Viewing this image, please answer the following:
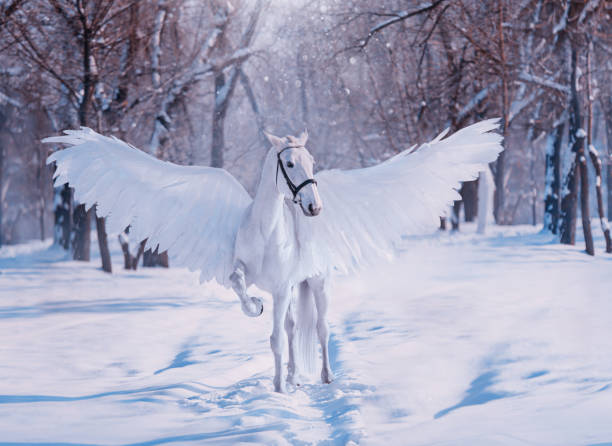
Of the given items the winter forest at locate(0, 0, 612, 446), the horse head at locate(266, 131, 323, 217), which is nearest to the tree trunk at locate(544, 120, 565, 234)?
the winter forest at locate(0, 0, 612, 446)

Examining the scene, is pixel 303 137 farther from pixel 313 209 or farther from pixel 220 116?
pixel 220 116

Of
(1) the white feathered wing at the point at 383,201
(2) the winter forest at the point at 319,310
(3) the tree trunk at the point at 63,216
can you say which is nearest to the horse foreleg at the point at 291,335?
(2) the winter forest at the point at 319,310

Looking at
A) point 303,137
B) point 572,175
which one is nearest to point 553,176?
point 572,175

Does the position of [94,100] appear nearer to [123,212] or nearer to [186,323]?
[186,323]

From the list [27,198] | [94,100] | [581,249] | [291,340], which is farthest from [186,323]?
[27,198]

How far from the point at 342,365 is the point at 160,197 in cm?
279

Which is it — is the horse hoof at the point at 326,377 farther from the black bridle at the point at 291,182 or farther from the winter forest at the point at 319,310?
the black bridle at the point at 291,182

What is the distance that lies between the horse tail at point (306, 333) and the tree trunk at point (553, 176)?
1485 cm

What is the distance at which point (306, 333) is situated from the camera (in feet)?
20.3

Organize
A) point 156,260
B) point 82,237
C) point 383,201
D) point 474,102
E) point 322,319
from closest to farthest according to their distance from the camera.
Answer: point 383,201 < point 322,319 < point 82,237 < point 156,260 < point 474,102

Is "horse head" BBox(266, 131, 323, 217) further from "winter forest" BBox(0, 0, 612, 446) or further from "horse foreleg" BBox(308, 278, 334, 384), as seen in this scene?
"horse foreleg" BBox(308, 278, 334, 384)

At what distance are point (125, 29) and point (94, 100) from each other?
1.83 meters

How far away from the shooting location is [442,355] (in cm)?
657

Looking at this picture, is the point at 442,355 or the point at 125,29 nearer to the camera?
the point at 442,355
